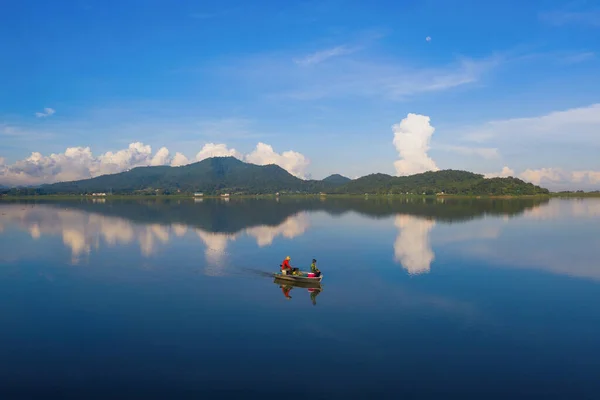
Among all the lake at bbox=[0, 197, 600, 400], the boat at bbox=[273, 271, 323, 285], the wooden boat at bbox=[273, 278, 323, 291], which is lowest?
the lake at bbox=[0, 197, 600, 400]

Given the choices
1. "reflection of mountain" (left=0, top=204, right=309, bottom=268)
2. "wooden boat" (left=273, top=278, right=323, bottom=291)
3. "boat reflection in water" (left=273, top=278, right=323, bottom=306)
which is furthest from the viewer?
"reflection of mountain" (left=0, top=204, right=309, bottom=268)

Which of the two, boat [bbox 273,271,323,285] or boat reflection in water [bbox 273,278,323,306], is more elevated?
boat [bbox 273,271,323,285]

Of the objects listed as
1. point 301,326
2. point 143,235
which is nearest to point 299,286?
point 301,326

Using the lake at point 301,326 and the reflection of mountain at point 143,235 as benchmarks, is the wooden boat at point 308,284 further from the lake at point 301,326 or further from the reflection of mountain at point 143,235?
the reflection of mountain at point 143,235

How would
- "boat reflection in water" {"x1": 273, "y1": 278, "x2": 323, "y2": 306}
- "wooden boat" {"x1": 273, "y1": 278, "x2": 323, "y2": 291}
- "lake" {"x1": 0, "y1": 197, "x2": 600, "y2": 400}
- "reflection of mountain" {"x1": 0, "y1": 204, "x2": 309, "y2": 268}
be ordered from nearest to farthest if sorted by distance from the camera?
"lake" {"x1": 0, "y1": 197, "x2": 600, "y2": 400} → "boat reflection in water" {"x1": 273, "y1": 278, "x2": 323, "y2": 306} → "wooden boat" {"x1": 273, "y1": 278, "x2": 323, "y2": 291} → "reflection of mountain" {"x1": 0, "y1": 204, "x2": 309, "y2": 268}

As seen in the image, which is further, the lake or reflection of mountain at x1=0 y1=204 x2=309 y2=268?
reflection of mountain at x1=0 y1=204 x2=309 y2=268

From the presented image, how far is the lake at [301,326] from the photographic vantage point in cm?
1975

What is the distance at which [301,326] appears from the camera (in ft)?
89.7

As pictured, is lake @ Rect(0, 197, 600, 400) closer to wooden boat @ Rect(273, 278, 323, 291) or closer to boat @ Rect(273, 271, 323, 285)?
wooden boat @ Rect(273, 278, 323, 291)

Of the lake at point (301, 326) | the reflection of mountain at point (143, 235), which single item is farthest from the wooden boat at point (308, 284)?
the reflection of mountain at point (143, 235)

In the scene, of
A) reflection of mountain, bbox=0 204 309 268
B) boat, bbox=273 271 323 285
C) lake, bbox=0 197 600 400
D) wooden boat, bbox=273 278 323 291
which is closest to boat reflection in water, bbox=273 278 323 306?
wooden boat, bbox=273 278 323 291

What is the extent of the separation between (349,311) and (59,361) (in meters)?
18.8

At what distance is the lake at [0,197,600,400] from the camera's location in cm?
1975

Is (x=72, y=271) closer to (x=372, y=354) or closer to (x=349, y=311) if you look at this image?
(x=349, y=311)
